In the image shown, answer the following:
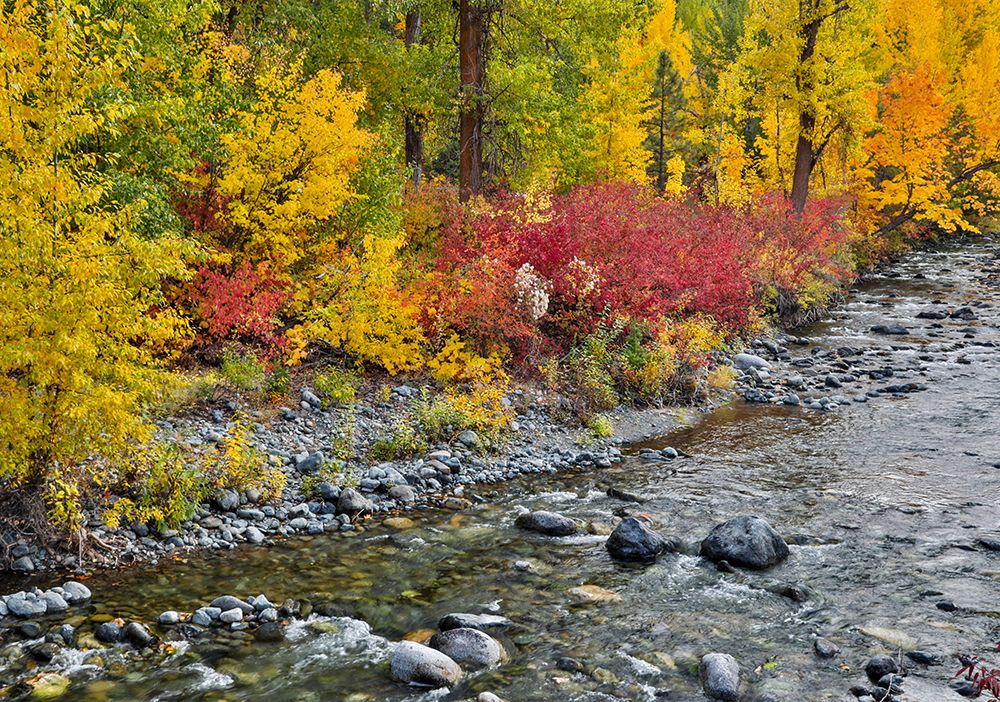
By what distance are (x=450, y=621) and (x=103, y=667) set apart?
8.43 ft

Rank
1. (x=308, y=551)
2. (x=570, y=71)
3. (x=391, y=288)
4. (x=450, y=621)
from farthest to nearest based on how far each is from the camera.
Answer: (x=570, y=71) → (x=391, y=288) → (x=308, y=551) → (x=450, y=621)

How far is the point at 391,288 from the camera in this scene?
1214 centimetres

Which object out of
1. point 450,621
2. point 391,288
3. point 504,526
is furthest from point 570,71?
point 450,621

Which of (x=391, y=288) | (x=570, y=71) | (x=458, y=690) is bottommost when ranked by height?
(x=458, y=690)

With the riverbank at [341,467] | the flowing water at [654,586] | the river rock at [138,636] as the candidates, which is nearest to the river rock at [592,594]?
the flowing water at [654,586]

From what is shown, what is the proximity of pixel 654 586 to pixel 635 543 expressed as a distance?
2.19 ft

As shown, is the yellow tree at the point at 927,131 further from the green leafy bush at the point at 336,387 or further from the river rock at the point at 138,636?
the river rock at the point at 138,636

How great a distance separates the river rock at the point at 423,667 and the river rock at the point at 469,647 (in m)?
0.13

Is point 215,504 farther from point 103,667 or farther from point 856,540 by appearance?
point 856,540

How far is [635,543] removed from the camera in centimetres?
801

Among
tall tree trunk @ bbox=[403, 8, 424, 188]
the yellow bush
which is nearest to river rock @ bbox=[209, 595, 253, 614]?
the yellow bush

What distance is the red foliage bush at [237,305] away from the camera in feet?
36.7

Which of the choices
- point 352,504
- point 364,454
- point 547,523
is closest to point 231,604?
point 352,504

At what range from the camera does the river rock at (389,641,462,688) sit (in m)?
5.77
